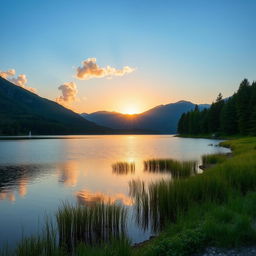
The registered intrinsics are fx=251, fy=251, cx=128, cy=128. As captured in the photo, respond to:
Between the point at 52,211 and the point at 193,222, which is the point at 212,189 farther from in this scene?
the point at 52,211

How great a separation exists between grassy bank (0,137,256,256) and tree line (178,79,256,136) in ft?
223

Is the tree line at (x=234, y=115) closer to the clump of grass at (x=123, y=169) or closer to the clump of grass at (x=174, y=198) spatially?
the clump of grass at (x=123, y=169)

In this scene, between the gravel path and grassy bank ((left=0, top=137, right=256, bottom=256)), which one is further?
grassy bank ((left=0, top=137, right=256, bottom=256))

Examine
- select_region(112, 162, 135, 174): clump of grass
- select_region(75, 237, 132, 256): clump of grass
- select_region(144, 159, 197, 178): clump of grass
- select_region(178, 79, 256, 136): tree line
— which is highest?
select_region(178, 79, 256, 136): tree line

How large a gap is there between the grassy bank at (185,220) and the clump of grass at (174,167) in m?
8.75

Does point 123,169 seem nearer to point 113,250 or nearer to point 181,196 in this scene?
point 181,196

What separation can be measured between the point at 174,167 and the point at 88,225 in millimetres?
19629

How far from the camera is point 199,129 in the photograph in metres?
136

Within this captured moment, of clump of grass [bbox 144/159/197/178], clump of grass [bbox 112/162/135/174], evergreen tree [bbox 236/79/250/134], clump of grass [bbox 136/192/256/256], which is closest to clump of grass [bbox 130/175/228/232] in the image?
clump of grass [bbox 136/192/256/256]

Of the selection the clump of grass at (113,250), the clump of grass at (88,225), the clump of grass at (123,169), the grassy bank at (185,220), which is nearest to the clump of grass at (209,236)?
the grassy bank at (185,220)

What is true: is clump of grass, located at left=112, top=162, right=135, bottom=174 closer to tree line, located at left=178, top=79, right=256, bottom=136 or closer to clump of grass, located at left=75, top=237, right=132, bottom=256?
clump of grass, located at left=75, top=237, right=132, bottom=256

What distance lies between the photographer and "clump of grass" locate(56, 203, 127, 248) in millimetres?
10789

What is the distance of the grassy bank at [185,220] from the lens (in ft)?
24.9

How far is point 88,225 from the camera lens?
1126 cm
